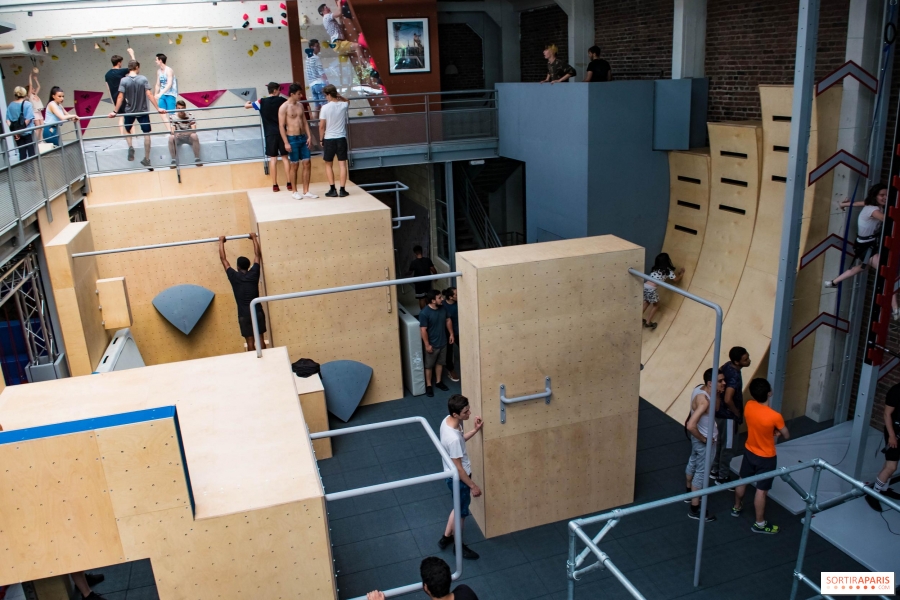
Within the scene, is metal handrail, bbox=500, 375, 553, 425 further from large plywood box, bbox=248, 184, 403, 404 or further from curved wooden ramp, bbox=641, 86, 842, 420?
large plywood box, bbox=248, 184, 403, 404

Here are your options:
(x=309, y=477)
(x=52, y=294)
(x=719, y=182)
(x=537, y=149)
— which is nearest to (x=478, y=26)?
(x=537, y=149)

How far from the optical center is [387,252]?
9523mm

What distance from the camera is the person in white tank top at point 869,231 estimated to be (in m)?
7.31

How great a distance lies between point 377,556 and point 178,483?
3.33 metres

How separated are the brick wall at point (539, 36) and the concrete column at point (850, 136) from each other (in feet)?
26.2

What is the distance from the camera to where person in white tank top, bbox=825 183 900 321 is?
7309 mm

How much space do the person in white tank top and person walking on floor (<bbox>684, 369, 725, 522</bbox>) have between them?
210cm

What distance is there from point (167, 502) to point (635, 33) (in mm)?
11397

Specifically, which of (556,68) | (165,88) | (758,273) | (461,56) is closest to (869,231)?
(758,273)

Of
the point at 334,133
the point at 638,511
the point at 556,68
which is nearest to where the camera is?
the point at 638,511

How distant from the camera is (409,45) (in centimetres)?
1522

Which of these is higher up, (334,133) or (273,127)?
(273,127)

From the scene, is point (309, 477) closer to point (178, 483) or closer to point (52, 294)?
point (178, 483)

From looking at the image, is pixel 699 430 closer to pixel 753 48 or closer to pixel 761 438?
pixel 761 438
